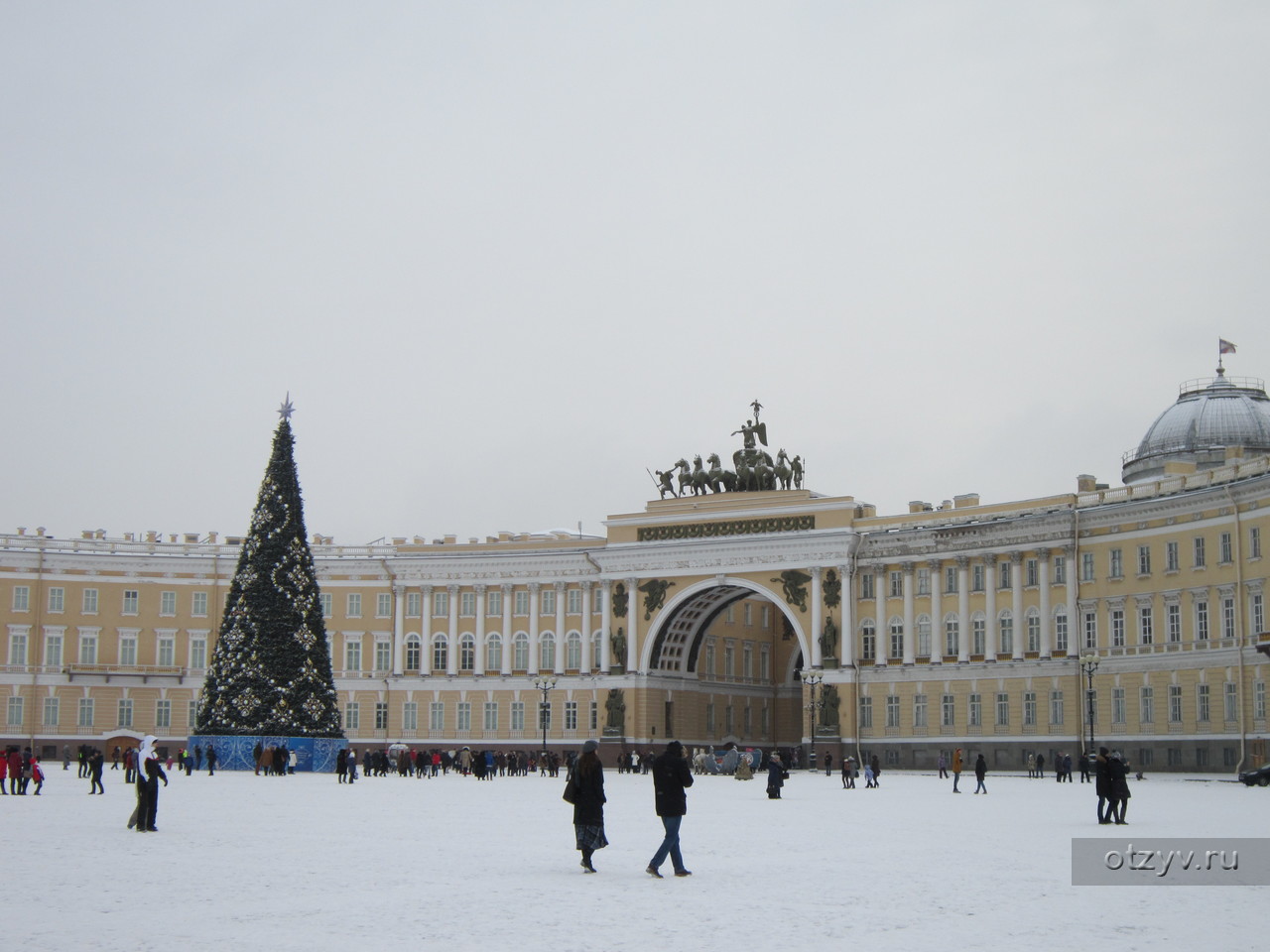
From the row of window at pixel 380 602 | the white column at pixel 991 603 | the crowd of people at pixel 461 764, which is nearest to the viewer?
the crowd of people at pixel 461 764

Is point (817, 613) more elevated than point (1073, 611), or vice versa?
point (817, 613)

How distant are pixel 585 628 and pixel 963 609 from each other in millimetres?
22229

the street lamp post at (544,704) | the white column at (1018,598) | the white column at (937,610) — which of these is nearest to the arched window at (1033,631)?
the white column at (1018,598)

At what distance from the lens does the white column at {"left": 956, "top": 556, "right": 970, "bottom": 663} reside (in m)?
80.5

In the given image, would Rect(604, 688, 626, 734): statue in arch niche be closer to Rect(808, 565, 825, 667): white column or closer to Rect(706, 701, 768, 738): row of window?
Rect(706, 701, 768, 738): row of window

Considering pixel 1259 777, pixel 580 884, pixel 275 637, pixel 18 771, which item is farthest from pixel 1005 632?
pixel 580 884

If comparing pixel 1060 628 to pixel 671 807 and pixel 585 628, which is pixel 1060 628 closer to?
pixel 585 628

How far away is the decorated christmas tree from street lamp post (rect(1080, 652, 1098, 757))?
3033 cm

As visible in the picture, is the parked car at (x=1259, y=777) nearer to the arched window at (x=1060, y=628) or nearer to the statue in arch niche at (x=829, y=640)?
the arched window at (x=1060, y=628)

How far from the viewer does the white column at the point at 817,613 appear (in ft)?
279

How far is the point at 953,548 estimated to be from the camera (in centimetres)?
8094

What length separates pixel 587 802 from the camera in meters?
22.4

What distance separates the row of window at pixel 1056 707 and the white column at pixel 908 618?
2.06 meters

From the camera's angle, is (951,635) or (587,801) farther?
(951,635)
